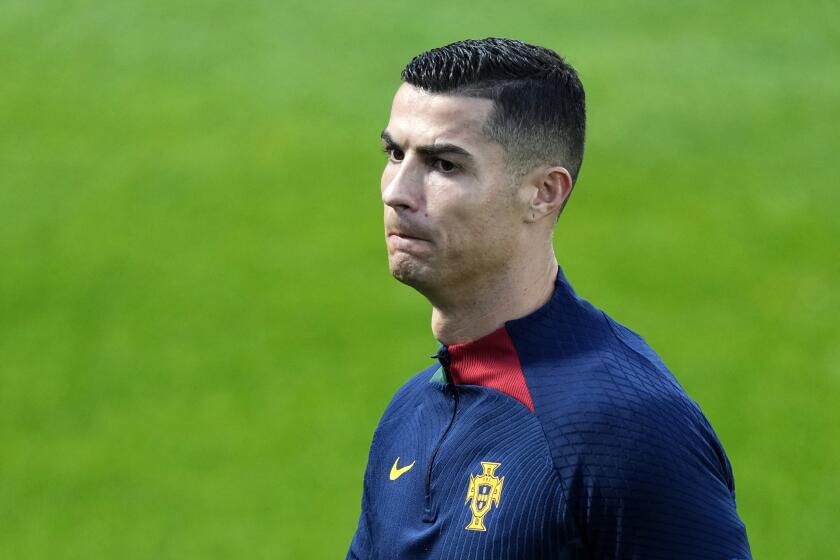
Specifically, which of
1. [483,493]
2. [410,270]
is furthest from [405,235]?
[483,493]

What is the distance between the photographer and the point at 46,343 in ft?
42.0

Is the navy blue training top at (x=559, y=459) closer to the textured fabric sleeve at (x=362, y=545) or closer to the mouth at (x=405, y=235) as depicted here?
the textured fabric sleeve at (x=362, y=545)

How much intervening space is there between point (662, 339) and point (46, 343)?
19.2 feet

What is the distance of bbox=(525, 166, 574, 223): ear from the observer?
11.1 ft

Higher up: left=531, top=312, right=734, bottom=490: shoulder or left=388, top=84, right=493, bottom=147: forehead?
left=388, top=84, right=493, bottom=147: forehead

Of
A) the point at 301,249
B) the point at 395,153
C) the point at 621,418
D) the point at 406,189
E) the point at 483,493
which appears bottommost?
the point at 483,493

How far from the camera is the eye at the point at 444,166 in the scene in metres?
3.30

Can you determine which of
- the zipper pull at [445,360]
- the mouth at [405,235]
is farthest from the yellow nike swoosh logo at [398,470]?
the mouth at [405,235]

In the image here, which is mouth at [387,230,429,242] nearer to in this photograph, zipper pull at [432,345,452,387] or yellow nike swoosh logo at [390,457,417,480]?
zipper pull at [432,345,452,387]

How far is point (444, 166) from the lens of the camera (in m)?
3.31

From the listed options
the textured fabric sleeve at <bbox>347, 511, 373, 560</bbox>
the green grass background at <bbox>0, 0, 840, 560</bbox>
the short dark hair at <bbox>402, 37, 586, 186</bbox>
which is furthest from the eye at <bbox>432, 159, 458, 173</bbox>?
the green grass background at <bbox>0, 0, 840, 560</bbox>

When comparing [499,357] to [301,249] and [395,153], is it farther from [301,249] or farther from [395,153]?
[301,249]

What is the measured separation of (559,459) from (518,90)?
939 millimetres

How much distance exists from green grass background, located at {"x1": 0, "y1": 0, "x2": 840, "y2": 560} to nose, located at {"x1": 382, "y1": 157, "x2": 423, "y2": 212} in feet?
24.7
